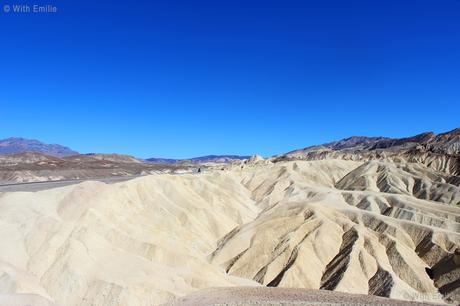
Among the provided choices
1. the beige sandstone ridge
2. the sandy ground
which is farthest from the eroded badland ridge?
the sandy ground

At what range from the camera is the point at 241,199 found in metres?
69.3

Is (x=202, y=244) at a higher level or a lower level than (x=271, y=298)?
higher

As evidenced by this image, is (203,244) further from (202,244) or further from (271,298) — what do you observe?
(271,298)

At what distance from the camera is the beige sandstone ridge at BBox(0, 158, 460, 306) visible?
100 feet

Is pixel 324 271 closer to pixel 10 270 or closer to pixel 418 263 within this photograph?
pixel 418 263

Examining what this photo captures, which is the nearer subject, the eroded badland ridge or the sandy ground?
the sandy ground

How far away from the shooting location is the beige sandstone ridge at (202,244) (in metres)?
30.5

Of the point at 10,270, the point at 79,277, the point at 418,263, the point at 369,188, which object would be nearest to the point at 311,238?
the point at 418,263

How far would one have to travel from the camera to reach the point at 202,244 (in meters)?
48.7

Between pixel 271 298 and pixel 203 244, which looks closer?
pixel 271 298

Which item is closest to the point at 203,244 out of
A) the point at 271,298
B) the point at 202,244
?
the point at 202,244

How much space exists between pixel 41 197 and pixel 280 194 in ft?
145

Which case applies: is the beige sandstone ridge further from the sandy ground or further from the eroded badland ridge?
the sandy ground

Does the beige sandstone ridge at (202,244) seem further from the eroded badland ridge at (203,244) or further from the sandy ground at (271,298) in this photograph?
the sandy ground at (271,298)
